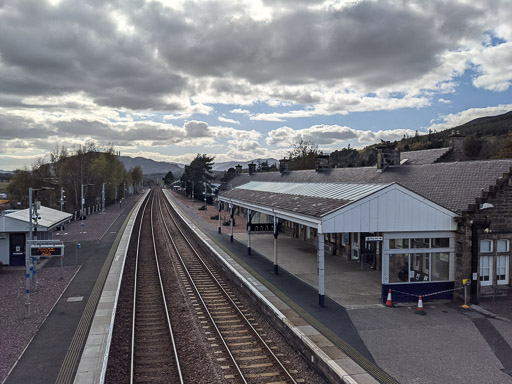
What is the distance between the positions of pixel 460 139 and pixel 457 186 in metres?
11.1

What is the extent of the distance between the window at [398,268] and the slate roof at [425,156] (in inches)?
525

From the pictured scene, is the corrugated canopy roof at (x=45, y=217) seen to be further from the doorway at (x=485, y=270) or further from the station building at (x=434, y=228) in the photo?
the doorway at (x=485, y=270)

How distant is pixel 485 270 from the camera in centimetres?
1539

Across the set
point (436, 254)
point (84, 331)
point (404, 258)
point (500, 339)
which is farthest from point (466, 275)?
point (84, 331)

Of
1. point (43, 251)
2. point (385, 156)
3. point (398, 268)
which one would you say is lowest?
point (398, 268)

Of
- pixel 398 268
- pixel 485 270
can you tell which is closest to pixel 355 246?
pixel 398 268

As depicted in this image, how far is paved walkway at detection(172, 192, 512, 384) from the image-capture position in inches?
377

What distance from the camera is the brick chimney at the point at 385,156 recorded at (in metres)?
23.8

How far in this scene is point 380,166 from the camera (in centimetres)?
2397

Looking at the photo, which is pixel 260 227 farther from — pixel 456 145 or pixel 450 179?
pixel 456 145

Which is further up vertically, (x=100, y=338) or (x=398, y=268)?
(x=398, y=268)

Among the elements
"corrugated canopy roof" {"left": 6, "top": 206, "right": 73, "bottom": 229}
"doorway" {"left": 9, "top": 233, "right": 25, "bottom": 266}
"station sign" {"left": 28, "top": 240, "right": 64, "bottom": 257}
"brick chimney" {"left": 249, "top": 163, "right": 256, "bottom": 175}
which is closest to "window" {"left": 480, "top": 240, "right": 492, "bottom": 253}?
"station sign" {"left": 28, "top": 240, "right": 64, "bottom": 257}

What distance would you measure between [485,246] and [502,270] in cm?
134

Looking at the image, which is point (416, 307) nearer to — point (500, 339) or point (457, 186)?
point (500, 339)
